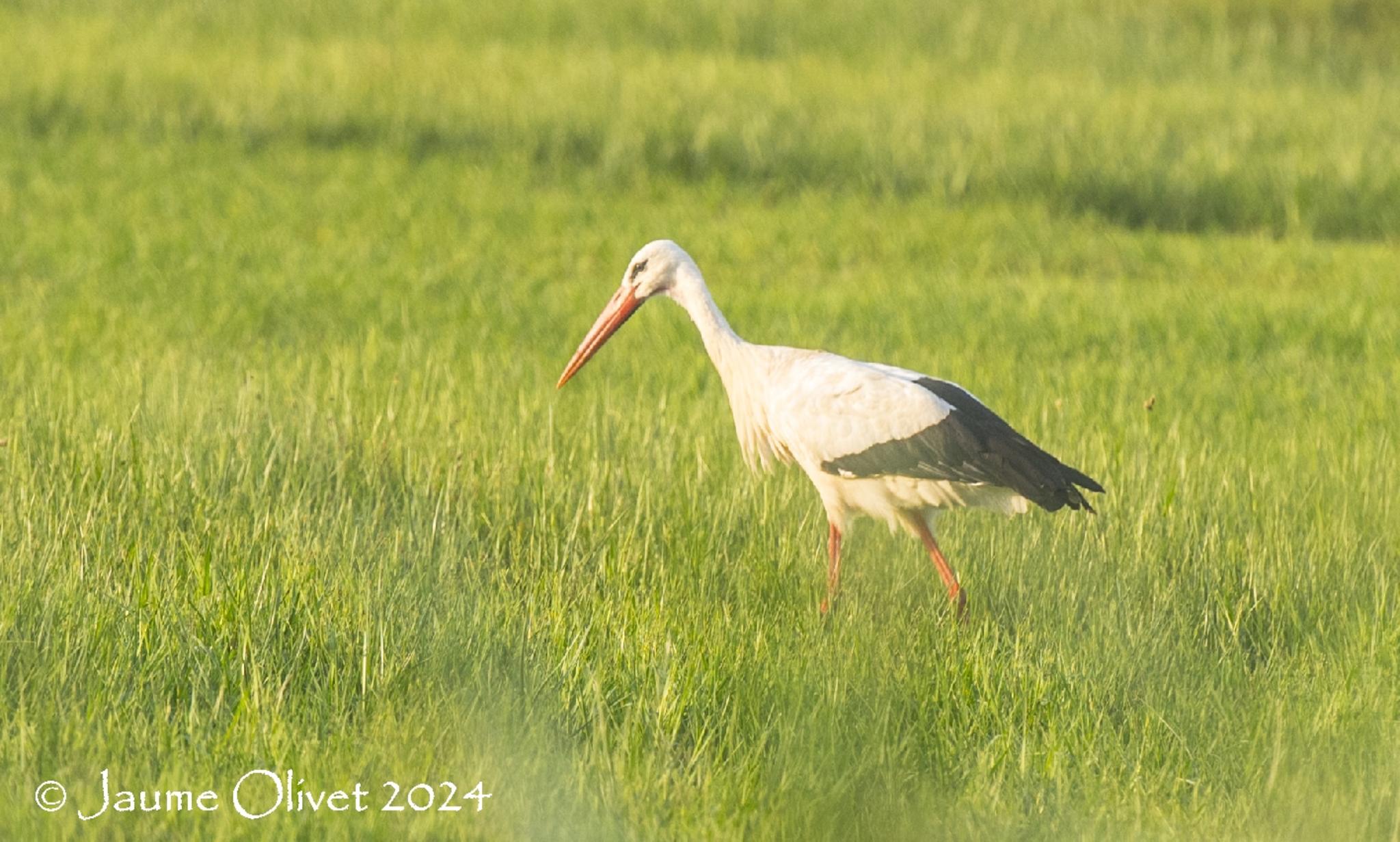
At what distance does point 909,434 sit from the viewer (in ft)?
16.0

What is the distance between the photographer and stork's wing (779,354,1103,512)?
4.66 meters

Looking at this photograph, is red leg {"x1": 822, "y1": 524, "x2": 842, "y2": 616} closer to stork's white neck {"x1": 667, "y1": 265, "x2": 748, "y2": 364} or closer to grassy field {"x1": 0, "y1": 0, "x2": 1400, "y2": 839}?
grassy field {"x1": 0, "y1": 0, "x2": 1400, "y2": 839}

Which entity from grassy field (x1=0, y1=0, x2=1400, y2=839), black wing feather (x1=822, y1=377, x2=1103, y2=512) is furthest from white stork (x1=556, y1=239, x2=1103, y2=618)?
grassy field (x1=0, y1=0, x2=1400, y2=839)

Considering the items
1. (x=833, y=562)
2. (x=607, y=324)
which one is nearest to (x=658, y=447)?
(x=607, y=324)

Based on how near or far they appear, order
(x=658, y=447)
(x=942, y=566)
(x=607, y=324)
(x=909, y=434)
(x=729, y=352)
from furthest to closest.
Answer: (x=658, y=447)
(x=607, y=324)
(x=729, y=352)
(x=942, y=566)
(x=909, y=434)

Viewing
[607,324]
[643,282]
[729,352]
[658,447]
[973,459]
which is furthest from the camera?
[658,447]

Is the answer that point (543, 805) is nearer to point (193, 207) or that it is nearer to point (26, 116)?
point (193, 207)

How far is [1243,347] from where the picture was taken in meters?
9.11

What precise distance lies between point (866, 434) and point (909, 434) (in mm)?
121

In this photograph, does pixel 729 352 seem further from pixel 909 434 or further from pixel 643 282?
pixel 909 434

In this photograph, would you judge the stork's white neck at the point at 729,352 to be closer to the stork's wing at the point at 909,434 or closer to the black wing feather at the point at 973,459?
the stork's wing at the point at 909,434

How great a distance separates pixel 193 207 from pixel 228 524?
709cm

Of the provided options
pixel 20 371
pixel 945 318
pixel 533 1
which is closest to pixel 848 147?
pixel 945 318

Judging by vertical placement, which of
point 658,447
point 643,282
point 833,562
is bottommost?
point 833,562
